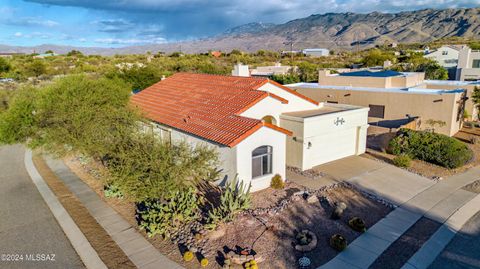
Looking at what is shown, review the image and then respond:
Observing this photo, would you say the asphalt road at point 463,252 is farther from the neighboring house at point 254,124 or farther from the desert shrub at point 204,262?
the neighboring house at point 254,124

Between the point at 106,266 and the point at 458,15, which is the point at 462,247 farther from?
the point at 458,15

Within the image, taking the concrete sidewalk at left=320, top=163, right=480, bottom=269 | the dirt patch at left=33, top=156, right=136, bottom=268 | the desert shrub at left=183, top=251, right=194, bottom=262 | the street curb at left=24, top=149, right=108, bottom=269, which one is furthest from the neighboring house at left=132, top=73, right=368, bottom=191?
the street curb at left=24, top=149, right=108, bottom=269

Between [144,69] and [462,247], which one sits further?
[144,69]

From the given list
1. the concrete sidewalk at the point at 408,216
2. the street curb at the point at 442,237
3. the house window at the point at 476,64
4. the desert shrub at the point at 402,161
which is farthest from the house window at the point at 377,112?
the house window at the point at 476,64

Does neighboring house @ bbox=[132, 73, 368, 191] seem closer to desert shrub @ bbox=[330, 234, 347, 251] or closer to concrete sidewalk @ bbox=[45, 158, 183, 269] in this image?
concrete sidewalk @ bbox=[45, 158, 183, 269]

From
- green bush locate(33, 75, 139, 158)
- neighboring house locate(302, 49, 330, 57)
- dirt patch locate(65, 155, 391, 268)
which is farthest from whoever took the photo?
neighboring house locate(302, 49, 330, 57)

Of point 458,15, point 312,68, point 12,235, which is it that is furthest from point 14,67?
point 458,15

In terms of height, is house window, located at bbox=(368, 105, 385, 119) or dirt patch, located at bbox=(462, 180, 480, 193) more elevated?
house window, located at bbox=(368, 105, 385, 119)

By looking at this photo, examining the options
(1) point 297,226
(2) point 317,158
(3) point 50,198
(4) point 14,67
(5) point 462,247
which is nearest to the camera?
(5) point 462,247
